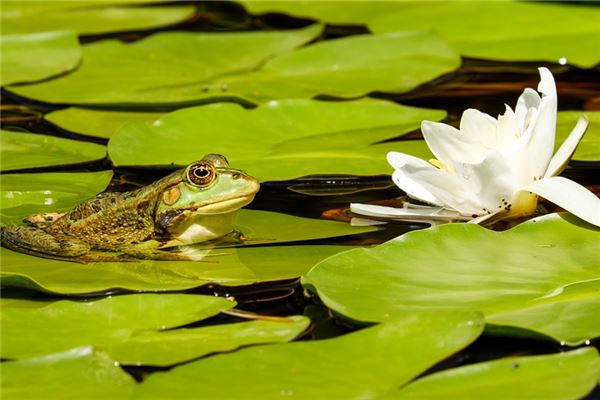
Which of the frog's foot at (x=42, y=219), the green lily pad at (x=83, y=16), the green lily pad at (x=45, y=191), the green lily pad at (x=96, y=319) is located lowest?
the green lily pad at (x=96, y=319)

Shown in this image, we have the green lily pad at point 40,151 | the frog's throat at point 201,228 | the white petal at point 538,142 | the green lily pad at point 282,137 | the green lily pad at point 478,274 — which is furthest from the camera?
the green lily pad at point 40,151

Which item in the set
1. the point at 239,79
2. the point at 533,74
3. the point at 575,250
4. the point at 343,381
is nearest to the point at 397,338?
the point at 343,381

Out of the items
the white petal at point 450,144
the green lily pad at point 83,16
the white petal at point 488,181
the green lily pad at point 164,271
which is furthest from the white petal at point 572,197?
the green lily pad at point 83,16

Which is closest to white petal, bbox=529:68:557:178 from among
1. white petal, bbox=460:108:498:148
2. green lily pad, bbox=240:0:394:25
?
white petal, bbox=460:108:498:148

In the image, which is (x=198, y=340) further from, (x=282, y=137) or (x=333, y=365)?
(x=282, y=137)

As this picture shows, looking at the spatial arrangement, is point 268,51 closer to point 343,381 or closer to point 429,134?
point 429,134

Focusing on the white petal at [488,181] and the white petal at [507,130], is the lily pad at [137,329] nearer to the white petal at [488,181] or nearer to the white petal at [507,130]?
the white petal at [488,181]

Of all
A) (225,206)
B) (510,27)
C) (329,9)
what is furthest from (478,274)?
(329,9)
